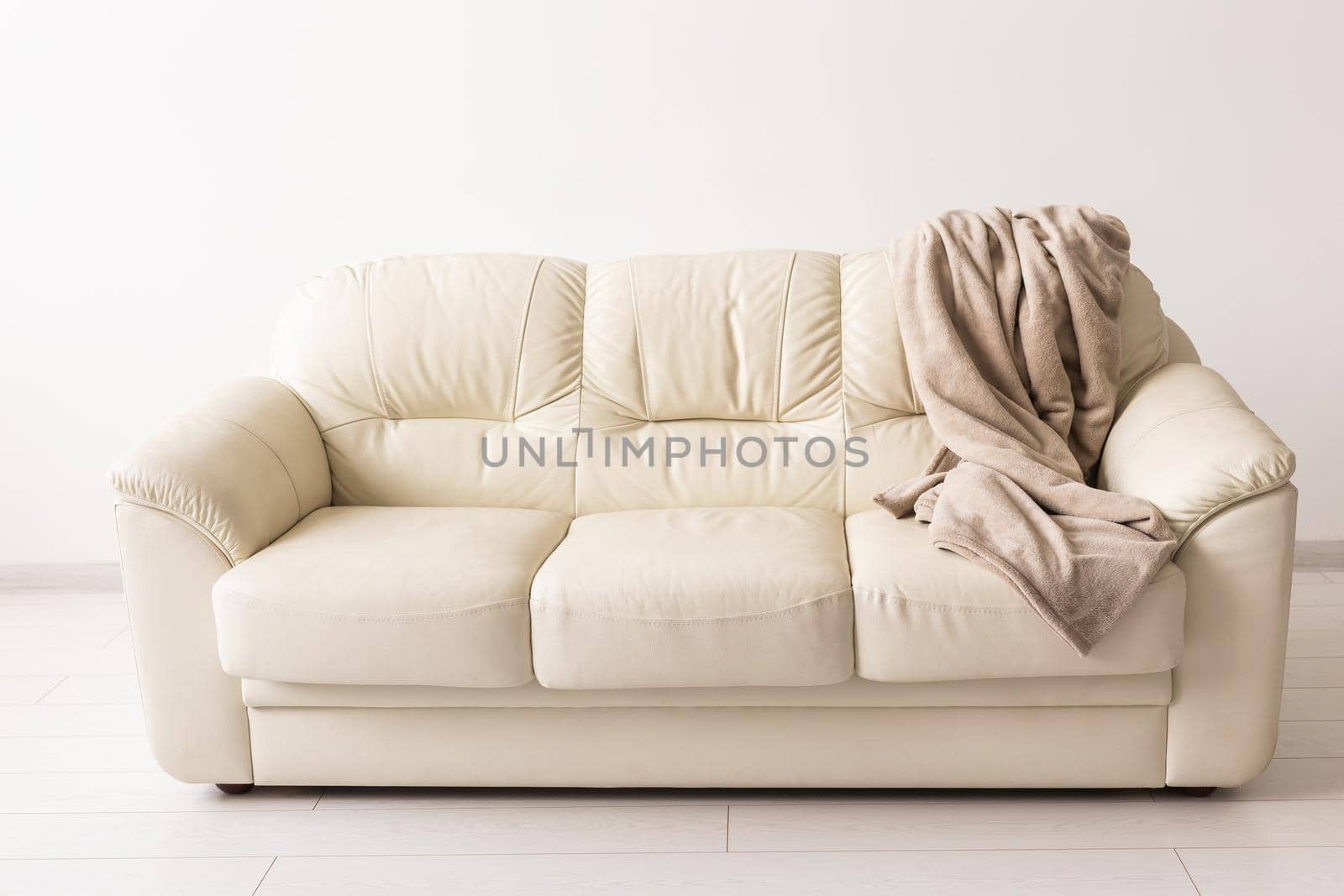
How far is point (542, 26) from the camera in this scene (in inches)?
119

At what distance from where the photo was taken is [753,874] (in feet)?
5.95

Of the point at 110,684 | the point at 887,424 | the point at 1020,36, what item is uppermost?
the point at 1020,36

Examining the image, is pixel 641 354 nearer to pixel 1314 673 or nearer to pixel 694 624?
pixel 694 624

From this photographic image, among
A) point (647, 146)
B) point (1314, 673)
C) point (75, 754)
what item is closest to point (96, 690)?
point (75, 754)

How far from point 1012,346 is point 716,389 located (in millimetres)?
624

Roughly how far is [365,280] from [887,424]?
1.21 metres

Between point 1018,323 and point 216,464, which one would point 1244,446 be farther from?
point 216,464

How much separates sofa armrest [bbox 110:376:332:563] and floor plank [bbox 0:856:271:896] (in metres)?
0.51

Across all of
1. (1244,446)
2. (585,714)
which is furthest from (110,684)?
(1244,446)

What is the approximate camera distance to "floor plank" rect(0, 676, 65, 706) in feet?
8.46

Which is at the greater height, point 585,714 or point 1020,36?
point 1020,36

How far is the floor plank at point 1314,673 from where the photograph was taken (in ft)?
8.11

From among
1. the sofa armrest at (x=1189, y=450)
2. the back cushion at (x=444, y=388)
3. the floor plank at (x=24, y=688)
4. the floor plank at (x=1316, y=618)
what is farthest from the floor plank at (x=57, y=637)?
the floor plank at (x=1316, y=618)

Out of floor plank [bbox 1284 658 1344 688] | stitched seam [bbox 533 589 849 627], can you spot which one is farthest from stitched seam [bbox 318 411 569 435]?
floor plank [bbox 1284 658 1344 688]
